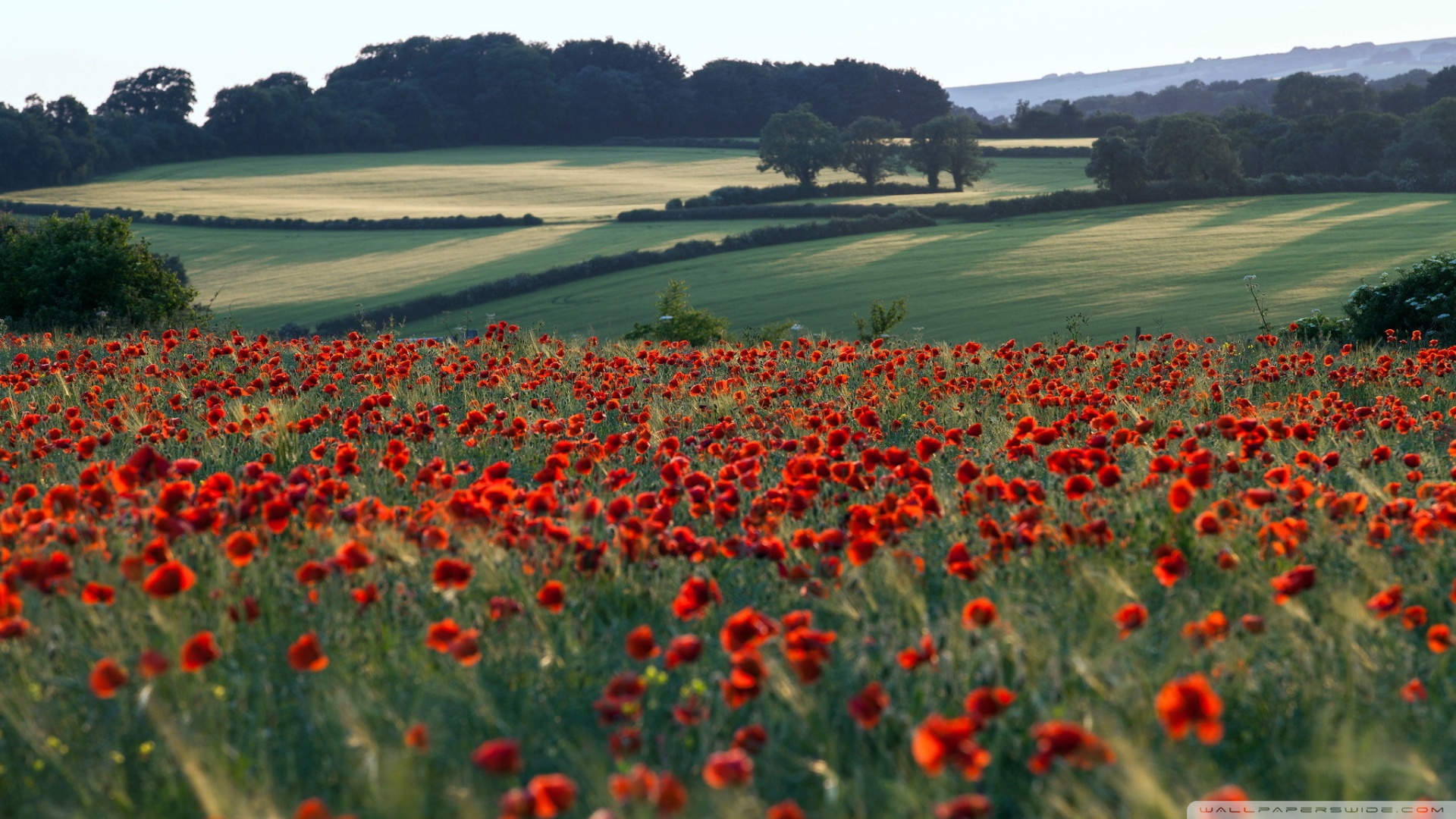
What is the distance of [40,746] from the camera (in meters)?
2.58

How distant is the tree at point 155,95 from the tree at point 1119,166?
76.0 metres

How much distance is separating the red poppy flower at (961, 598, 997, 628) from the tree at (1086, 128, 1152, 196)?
5885cm

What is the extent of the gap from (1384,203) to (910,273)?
25640 mm

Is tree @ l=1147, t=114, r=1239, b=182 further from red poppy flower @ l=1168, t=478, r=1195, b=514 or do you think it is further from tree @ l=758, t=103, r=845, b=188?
red poppy flower @ l=1168, t=478, r=1195, b=514

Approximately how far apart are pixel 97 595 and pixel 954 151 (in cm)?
7424

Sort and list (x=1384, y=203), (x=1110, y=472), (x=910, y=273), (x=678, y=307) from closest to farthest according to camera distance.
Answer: (x=1110, y=472) < (x=678, y=307) < (x=910, y=273) < (x=1384, y=203)

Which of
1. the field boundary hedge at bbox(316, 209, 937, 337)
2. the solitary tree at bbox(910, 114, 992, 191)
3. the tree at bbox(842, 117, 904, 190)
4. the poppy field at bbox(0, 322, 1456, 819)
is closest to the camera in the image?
the poppy field at bbox(0, 322, 1456, 819)

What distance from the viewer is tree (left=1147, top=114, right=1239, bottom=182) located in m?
58.9

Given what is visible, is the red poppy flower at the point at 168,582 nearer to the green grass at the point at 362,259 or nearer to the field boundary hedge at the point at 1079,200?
the green grass at the point at 362,259

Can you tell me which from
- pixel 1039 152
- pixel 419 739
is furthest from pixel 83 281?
pixel 1039 152

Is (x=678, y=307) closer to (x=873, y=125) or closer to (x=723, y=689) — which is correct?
(x=723, y=689)

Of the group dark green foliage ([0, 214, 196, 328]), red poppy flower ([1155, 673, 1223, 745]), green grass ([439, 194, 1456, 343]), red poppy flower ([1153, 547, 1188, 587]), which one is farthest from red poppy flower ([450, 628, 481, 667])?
green grass ([439, 194, 1456, 343])

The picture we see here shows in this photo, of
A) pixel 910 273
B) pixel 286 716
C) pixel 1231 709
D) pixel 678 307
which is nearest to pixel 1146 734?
pixel 1231 709

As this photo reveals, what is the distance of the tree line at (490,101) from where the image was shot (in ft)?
308
